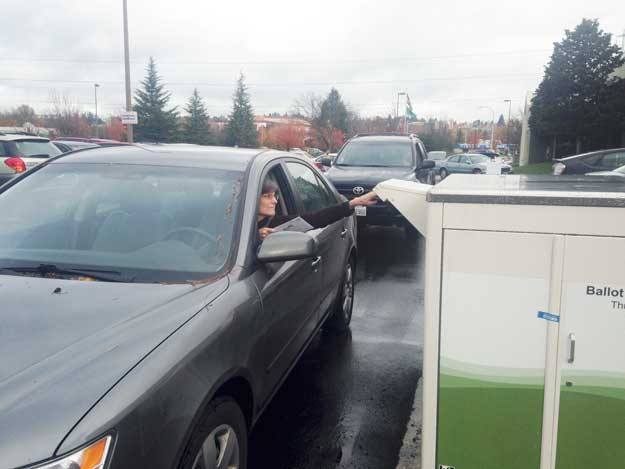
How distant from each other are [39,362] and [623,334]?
77.3 inches

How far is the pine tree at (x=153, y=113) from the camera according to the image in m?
44.2

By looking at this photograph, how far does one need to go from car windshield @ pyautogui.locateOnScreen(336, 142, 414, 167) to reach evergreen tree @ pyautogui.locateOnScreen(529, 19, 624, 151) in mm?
26736

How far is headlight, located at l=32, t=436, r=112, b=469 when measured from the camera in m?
1.47

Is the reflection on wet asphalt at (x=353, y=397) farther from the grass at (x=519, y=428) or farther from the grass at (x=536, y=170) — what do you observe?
the grass at (x=536, y=170)

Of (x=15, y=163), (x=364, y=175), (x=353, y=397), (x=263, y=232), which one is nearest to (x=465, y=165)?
(x=364, y=175)

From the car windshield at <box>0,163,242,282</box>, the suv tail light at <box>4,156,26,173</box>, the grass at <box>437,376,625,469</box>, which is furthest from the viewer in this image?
the suv tail light at <box>4,156,26,173</box>

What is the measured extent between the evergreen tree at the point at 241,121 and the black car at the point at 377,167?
43655mm

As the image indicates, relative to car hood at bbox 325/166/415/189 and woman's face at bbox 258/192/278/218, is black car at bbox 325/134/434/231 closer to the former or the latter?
car hood at bbox 325/166/415/189

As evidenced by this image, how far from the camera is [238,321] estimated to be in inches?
93.4

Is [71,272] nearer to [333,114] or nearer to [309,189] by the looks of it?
[309,189]

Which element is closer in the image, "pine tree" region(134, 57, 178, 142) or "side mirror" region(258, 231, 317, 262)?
"side mirror" region(258, 231, 317, 262)

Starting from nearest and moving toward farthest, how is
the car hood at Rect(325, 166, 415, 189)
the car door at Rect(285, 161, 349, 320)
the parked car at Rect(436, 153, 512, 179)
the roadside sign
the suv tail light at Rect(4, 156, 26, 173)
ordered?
the car door at Rect(285, 161, 349, 320) < the car hood at Rect(325, 166, 415, 189) < the suv tail light at Rect(4, 156, 26, 173) < the roadside sign < the parked car at Rect(436, 153, 512, 179)

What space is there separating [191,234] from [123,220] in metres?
0.40

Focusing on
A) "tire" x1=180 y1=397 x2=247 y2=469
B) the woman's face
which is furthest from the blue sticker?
the woman's face
